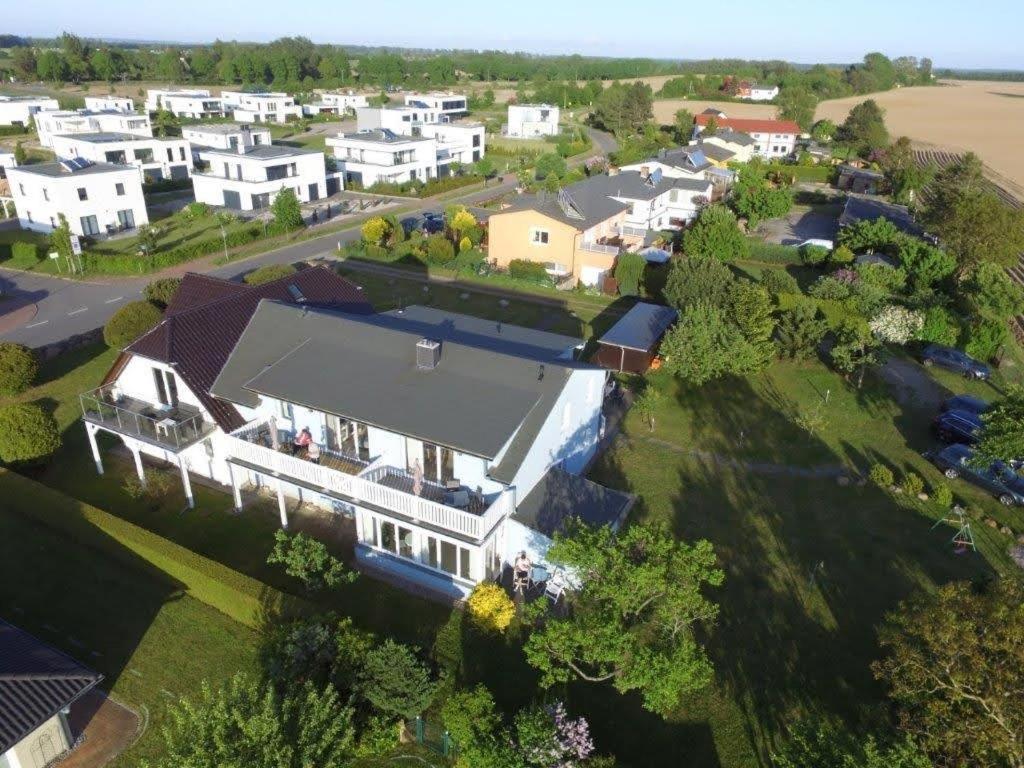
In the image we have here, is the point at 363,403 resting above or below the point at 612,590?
above

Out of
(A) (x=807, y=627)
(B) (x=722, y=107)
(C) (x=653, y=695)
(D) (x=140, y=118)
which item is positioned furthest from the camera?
(B) (x=722, y=107)

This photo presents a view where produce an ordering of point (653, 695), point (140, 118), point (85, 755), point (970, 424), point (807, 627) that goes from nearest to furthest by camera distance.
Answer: point (653, 695) < point (85, 755) < point (807, 627) < point (970, 424) < point (140, 118)

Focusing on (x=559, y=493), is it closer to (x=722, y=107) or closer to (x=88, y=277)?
(x=88, y=277)

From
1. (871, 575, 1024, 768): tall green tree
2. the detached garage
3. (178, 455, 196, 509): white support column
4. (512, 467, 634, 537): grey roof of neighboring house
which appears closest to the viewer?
(871, 575, 1024, 768): tall green tree

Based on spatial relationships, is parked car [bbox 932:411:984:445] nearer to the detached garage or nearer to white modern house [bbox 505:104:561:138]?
the detached garage

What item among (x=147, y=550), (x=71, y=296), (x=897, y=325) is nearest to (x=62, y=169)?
(x=71, y=296)

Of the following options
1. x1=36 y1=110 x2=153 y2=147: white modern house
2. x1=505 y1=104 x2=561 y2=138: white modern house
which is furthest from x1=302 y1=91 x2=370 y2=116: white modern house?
x1=36 y1=110 x2=153 y2=147: white modern house

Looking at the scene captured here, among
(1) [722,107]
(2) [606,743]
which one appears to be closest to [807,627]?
(2) [606,743]
